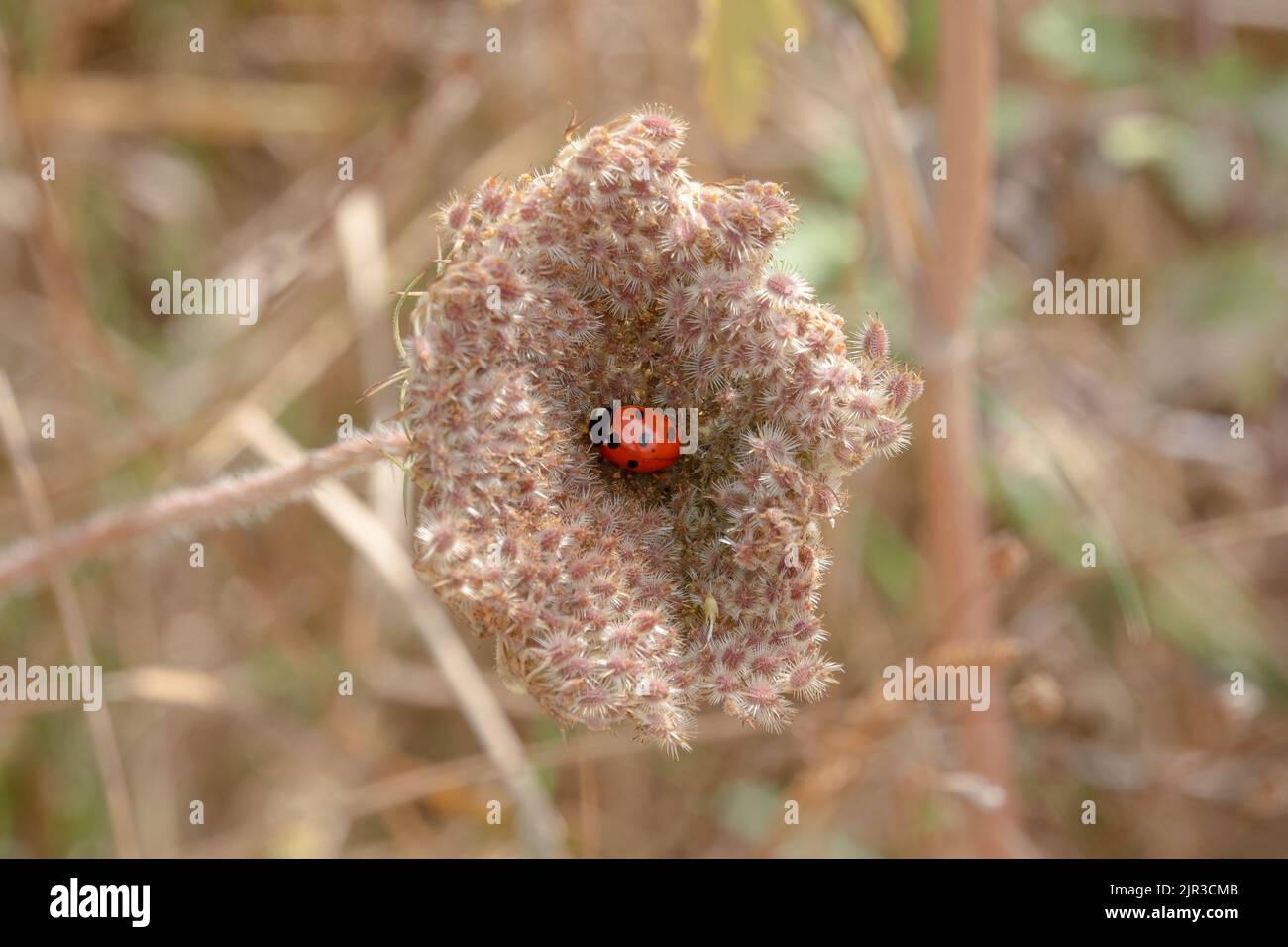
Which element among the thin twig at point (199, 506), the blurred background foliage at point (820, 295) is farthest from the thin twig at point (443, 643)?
the thin twig at point (199, 506)

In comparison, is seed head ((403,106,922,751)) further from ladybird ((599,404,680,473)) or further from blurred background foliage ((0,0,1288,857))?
blurred background foliage ((0,0,1288,857))

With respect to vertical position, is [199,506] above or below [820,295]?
below

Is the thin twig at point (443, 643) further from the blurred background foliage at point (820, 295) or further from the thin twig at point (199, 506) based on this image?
the thin twig at point (199, 506)

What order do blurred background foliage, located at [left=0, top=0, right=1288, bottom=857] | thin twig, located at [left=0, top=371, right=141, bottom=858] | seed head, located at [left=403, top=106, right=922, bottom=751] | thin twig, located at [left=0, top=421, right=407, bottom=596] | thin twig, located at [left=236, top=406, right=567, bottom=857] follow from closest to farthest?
seed head, located at [left=403, top=106, right=922, bottom=751] → thin twig, located at [left=0, top=421, right=407, bottom=596] → thin twig, located at [left=0, top=371, right=141, bottom=858] → thin twig, located at [left=236, top=406, right=567, bottom=857] → blurred background foliage, located at [left=0, top=0, right=1288, bottom=857]

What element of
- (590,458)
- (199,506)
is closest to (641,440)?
(590,458)

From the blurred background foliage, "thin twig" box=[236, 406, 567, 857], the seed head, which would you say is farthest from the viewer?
the blurred background foliage

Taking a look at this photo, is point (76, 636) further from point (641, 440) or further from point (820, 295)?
point (820, 295)

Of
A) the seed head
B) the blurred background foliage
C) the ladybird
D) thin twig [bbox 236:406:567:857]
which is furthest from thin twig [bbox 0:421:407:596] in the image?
the blurred background foliage
